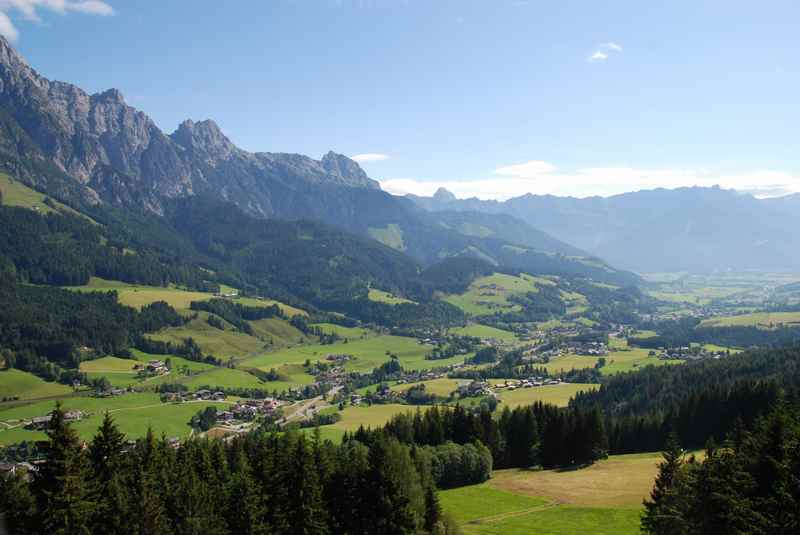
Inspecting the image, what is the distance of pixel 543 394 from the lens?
567ft

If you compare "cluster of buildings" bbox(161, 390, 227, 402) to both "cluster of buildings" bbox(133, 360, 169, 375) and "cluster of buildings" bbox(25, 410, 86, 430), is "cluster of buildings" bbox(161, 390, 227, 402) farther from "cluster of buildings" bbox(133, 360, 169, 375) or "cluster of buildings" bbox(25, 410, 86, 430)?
"cluster of buildings" bbox(133, 360, 169, 375)

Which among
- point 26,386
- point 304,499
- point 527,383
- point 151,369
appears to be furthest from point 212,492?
point 151,369

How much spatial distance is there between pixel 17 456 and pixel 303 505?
92.9m

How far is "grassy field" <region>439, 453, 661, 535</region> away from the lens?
197 ft

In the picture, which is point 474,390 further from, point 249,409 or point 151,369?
point 151,369

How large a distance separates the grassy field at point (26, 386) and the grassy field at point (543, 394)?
386 ft

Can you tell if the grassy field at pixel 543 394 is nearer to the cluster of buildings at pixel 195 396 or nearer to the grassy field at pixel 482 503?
the cluster of buildings at pixel 195 396

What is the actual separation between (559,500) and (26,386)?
489 ft

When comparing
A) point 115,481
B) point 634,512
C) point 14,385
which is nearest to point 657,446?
point 634,512

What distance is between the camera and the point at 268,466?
51531mm

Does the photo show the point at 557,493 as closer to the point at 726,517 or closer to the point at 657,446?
the point at 657,446

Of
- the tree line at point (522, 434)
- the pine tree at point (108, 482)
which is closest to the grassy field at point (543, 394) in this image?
the tree line at point (522, 434)

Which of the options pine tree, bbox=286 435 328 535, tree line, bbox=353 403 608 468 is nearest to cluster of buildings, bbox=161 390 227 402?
tree line, bbox=353 403 608 468

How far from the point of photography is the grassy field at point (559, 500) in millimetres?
60000
